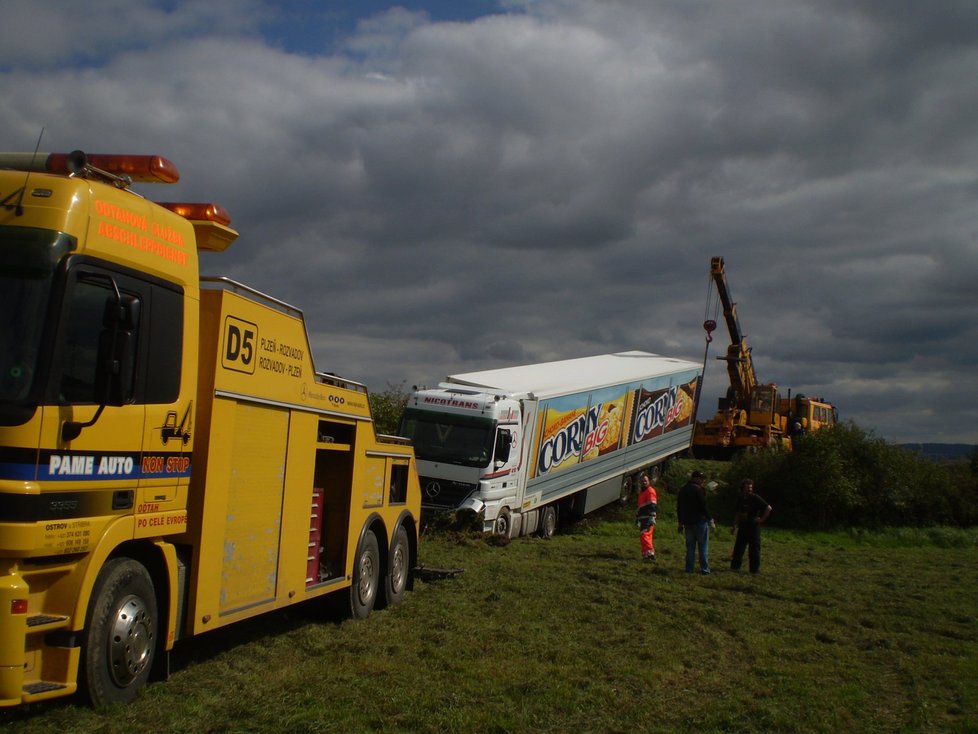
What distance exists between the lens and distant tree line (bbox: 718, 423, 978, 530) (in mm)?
25828

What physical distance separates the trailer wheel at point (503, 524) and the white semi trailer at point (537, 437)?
22 millimetres

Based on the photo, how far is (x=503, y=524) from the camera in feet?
61.6

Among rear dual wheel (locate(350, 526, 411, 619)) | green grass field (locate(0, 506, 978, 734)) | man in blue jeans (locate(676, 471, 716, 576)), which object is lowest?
green grass field (locate(0, 506, 978, 734))

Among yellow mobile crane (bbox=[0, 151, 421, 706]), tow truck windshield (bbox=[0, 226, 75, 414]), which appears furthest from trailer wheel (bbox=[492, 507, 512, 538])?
tow truck windshield (bbox=[0, 226, 75, 414])

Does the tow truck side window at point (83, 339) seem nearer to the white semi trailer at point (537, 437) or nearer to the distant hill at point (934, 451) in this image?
the white semi trailer at point (537, 437)

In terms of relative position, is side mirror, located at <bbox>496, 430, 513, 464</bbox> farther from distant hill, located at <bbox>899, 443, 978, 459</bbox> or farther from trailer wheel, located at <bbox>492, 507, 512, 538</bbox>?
distant hill, located at <bbox>899, 443, 978, 459</bbox>

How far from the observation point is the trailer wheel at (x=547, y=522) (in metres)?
20.9

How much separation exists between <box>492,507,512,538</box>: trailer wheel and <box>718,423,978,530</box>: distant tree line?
1045 centimetres

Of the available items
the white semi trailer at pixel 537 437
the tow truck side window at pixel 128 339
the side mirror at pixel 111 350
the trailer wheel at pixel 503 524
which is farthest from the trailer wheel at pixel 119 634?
the trailer wheel at pixel 503 524

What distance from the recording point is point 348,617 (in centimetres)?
970

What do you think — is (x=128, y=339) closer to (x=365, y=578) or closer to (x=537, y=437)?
(x=365, y=578)

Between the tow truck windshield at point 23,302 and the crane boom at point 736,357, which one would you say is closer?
the tow truck windshield at point 23,302

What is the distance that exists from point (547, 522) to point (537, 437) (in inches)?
92.9

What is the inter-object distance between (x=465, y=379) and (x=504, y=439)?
241 centimetres
